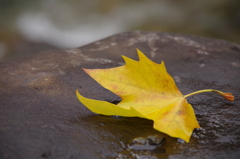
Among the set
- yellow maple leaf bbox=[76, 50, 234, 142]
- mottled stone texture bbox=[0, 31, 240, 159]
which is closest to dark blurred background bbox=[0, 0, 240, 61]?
mottled stone texture bbox=[0, 31, 240, 159]

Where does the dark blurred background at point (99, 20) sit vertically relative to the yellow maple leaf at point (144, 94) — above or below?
below

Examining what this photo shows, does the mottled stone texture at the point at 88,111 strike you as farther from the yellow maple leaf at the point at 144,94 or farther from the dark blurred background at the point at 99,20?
the dark blurred background at the point at 99,20

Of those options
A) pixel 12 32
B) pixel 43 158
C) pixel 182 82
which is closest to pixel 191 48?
pixel 182 82

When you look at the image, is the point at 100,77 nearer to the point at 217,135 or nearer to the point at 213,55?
the point at 217,135

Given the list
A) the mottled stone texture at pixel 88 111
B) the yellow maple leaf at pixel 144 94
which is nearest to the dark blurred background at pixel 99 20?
the mottled stone texture at pixel 88 111

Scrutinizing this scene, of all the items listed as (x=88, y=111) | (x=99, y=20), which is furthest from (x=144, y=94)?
(x=99, y=20)

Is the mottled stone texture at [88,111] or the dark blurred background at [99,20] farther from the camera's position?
the dark blurred background at [99,20]

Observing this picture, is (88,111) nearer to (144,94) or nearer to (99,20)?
(144,94)
